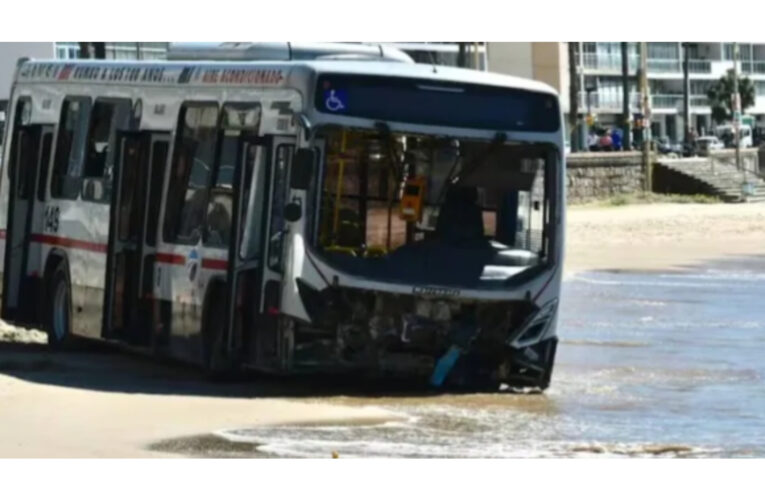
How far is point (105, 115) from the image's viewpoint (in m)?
20.8

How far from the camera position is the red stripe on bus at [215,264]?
18.5m

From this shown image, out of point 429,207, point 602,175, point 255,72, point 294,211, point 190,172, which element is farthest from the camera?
point 602,175

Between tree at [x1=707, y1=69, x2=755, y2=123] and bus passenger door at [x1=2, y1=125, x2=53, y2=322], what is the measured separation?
103 m

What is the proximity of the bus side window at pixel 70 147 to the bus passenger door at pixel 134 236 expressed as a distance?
1019mm

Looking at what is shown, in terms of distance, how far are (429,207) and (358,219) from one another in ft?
1.93

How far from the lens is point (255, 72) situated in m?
18.5

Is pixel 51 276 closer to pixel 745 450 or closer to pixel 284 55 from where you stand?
pixel 284 55

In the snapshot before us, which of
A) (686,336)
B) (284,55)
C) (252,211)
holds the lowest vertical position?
(686,336)

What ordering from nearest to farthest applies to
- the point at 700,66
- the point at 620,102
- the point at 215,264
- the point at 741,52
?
the point at 215,264 < the point at 620,102 < the point at 700,66 < the point at 741,52

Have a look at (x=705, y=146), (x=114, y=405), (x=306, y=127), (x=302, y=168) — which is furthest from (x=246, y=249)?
(x=705, y=146)

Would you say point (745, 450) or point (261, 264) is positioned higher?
point (261, 264)

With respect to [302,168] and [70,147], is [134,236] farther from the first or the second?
[302,168]

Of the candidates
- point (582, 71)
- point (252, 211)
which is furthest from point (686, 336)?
point (582, 71)

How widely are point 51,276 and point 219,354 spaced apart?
3784 mm
